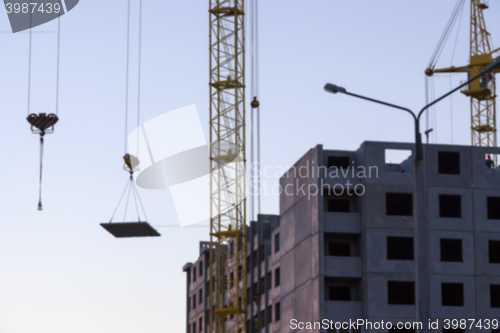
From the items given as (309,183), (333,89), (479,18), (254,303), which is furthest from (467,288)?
(479,18)

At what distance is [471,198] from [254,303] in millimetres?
Result: 26519

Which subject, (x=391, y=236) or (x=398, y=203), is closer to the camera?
(x=391, y=236)

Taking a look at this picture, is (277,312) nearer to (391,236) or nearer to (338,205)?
(338,205)

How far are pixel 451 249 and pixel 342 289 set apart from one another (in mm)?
8751

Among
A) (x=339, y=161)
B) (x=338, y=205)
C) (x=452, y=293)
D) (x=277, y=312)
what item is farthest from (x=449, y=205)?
(x=277, y=312)

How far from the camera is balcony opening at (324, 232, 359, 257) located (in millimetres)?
71562

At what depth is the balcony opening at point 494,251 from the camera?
71000mm

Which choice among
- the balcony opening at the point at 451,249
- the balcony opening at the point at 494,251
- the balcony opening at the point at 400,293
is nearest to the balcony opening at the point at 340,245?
the balcony opening at the point at 400,293

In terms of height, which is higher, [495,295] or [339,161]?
[339,161]

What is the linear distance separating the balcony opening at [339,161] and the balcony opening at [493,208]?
438 inches

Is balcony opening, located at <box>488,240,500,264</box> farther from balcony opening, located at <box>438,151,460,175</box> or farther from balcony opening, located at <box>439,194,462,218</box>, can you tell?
balcony opening, located at <box>438,151,460,175</box>

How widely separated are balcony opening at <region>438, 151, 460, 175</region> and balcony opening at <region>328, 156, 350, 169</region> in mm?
7159

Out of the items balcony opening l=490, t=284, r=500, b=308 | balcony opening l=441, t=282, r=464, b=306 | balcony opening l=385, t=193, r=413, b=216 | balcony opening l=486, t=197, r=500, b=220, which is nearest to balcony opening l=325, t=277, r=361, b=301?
balcony opening l=385, t=193, r=413, b=216

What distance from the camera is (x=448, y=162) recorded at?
72.0m
